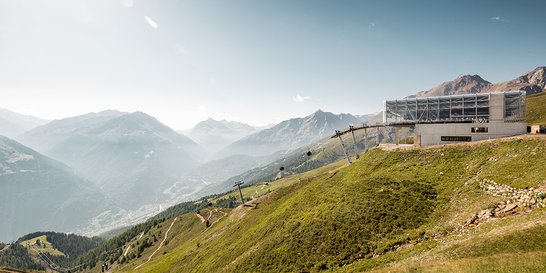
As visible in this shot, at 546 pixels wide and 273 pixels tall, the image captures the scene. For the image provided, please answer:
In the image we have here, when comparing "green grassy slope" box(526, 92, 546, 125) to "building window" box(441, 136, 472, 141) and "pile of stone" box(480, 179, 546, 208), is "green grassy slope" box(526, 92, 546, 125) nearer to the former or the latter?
"building window" box(441, 136, 472, 141)

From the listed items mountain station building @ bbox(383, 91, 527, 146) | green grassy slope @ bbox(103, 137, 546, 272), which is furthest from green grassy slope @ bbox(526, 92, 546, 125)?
green grassy slope @ bbox(103, 137, 546, 272)

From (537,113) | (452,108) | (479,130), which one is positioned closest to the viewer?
(479,130)

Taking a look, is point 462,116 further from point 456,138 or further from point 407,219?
point 407,219

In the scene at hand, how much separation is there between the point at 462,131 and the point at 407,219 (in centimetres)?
4169

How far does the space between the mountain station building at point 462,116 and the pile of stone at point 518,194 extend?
32373 mm

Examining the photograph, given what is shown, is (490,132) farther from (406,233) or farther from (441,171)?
(406,233)

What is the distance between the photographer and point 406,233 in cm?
4219

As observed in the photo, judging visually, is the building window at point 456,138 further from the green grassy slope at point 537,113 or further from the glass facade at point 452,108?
the green grassy slope at point 537,113

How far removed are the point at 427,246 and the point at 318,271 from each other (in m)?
15.3

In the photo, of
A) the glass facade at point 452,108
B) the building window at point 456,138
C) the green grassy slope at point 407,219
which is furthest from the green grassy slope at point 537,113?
the green grassy slope at point 407,219

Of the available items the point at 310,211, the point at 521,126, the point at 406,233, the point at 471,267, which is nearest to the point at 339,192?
the point at 310,211

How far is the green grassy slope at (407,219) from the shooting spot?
3259cm

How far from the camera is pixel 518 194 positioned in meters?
39.3

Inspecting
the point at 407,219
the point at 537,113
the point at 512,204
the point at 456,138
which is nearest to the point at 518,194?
the point at 512,204
